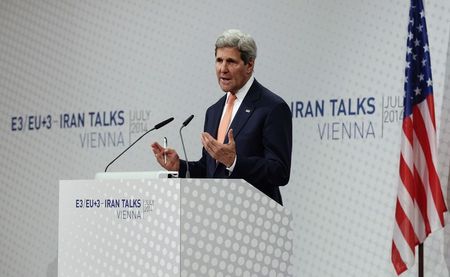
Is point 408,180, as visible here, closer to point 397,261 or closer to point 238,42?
point 397,261

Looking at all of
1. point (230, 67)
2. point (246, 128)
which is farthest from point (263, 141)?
point (230, 67)

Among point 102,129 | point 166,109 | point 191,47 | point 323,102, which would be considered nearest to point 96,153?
point 102,129

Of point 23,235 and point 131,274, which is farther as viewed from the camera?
point 23,235

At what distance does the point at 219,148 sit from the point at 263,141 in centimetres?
54

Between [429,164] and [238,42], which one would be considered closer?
[238,42]

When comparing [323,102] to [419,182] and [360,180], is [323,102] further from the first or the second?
[419,182]

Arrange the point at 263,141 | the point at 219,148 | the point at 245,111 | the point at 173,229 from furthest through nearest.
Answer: the point at 245,111 → the point at 263,141 → the point at 219,148 → the point at 173,229

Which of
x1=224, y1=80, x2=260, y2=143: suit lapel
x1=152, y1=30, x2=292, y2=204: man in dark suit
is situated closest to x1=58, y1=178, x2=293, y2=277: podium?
x1=152, y1=30, x2=292, y2=204: man in dark suit

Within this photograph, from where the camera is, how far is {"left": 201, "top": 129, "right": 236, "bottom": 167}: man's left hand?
3.54m

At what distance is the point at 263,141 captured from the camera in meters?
4.06

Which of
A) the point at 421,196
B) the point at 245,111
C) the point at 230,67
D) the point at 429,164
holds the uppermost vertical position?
the point at 230,67

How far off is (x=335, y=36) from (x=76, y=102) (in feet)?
8.10

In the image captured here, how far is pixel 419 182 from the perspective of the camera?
4637mm

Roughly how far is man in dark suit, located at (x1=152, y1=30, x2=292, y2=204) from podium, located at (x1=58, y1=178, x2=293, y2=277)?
0.97 ft
